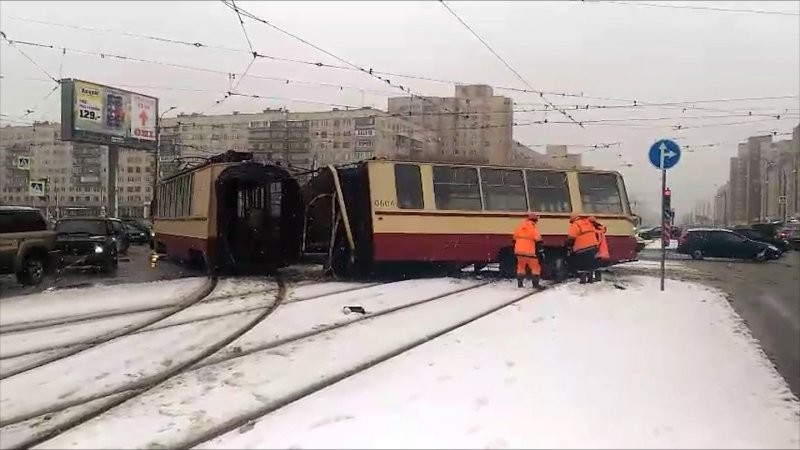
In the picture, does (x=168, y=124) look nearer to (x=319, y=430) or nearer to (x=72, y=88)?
(x=72, y=88)

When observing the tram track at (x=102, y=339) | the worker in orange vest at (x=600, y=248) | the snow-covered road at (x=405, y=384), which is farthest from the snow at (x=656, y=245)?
the tram track at (x=102, y=339)

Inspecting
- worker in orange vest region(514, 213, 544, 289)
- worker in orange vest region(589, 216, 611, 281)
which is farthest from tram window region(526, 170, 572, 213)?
worker in orange vest region(514, 213, 544, 289)

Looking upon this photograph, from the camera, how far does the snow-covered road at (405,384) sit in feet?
14.3

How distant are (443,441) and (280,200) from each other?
9.61m

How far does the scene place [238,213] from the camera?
12.9 m

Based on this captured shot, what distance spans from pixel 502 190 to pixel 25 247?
10.3 metres

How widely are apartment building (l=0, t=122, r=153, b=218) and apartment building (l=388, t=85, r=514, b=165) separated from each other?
8.64m

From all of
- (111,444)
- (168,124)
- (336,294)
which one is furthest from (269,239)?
(111,444)

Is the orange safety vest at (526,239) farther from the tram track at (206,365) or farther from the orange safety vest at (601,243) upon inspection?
the tram track at (206,365)

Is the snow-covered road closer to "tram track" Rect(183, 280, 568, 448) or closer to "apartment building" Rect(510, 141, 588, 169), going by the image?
"tram track" Rect(183, 280, 568, 448)

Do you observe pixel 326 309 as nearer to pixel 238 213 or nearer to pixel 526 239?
pixel 238 213

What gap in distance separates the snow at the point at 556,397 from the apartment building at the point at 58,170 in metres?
3.46

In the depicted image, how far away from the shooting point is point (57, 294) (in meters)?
5.24

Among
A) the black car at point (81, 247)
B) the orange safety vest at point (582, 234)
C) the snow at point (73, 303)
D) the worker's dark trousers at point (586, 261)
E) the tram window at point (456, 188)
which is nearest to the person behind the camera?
the snow at point (73, 303)
